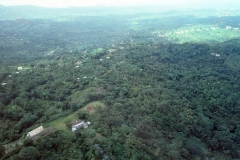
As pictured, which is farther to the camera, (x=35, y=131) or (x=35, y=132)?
(x=35, y=131)

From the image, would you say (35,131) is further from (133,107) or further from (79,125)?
(133,107)

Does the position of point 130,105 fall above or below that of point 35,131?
below

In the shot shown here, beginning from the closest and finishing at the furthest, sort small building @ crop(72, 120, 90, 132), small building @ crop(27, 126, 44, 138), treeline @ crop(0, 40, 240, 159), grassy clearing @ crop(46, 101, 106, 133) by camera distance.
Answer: treeline @ crop(0, 40, 240, 159)
small building @ crop(27, 126, 44, 138)
small building @ crop(72, 120, 90, 132)
grassy clearing @ crop(46, 101, 106, 133)

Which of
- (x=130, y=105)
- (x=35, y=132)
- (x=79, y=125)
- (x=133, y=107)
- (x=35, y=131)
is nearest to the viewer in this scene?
(x=35, y=132)

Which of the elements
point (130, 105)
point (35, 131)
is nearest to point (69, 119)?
point (35, 131)

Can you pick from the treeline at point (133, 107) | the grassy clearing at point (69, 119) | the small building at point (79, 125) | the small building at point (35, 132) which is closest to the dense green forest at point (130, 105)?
the treeline at point (133, 107)

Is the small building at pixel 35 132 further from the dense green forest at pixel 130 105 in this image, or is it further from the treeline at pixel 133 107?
the treeline at pixel 133 107

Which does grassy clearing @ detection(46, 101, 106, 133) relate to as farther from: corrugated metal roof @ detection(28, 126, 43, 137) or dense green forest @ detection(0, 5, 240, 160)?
corrugated metal roof @ detection(28, 126, 43, 137)

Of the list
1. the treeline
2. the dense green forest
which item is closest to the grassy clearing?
the dense green forest

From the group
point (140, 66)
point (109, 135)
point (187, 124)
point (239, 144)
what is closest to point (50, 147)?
point (109, 135)
